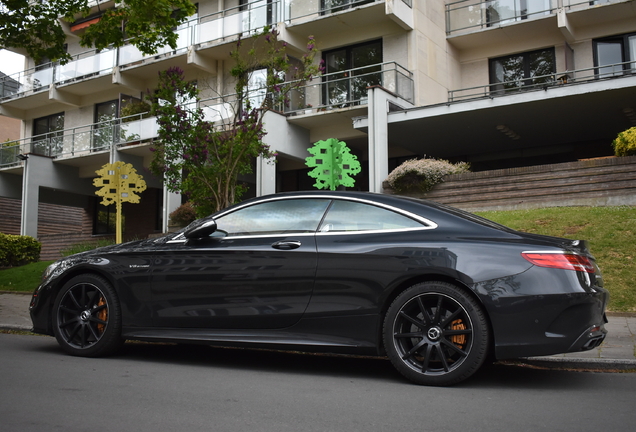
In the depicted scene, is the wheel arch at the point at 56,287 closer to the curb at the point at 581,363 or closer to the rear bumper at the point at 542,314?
the rear bumper at the point at 542,314

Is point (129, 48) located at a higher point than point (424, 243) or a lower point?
higher

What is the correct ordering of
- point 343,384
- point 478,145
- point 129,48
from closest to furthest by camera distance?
point 343,384 < point 478,145 < point 129,48

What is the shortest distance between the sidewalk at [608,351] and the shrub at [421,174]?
8.08m

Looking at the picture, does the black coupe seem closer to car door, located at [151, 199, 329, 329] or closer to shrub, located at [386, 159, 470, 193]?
car door, located at [151, 199, 329, 329]

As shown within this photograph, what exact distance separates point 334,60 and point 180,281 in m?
17.6

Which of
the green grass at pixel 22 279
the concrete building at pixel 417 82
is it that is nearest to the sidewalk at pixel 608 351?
the green grass at pixel 22 279

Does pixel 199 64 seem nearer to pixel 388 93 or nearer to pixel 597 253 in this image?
pixel 388 93

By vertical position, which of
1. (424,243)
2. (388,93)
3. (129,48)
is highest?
(129,48)

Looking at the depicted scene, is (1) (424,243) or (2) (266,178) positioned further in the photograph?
(2) (266,178)

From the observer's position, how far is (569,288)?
4297mm

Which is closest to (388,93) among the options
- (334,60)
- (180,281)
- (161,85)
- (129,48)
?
(334,60)

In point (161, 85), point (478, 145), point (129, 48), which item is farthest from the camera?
point (129, 48)

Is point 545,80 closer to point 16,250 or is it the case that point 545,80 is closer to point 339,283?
point 339,283

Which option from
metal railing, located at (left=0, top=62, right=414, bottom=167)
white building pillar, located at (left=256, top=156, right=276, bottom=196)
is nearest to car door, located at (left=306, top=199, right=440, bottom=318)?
metal railing, located at (left=0, top=62, right=414, bottom=167)
